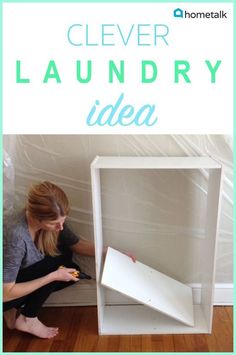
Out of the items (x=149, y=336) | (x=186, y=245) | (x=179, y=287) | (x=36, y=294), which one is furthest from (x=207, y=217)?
(x=36, y=294)

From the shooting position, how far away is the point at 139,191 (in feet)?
5.54

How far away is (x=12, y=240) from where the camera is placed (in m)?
1.47

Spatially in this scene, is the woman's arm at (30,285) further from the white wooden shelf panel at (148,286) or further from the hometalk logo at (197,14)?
the hometalk logo at (197,14)

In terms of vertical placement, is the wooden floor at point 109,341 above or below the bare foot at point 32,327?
below

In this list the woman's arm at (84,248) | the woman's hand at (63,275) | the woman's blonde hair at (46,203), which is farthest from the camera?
the woman's arm at (84,248)

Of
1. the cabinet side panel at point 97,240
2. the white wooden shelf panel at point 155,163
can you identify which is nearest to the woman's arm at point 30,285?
the cabinet side panel at point 97,240

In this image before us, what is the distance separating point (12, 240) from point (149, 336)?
1.96 feet

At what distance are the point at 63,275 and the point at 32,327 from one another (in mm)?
216

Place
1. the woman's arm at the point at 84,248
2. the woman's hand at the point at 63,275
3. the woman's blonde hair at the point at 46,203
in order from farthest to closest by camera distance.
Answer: the woman's arm at the point at 84,248, the woman's hand at the point at 63,275, the woman's blonde hair at the point at 46,203

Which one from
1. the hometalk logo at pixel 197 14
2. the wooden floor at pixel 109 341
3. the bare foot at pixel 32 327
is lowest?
the wooden floor at pixel 109 341

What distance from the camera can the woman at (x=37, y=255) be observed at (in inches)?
57.2

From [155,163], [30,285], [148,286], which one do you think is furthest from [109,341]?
[155,163]

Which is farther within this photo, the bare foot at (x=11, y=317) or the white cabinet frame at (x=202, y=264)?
the bare foot at (x=11, y=317)

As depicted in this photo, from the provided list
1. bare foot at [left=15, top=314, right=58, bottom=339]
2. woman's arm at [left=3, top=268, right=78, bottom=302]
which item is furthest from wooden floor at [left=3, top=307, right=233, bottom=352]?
woman's arm at [left=3, top=268, right=78, bottom=302]
